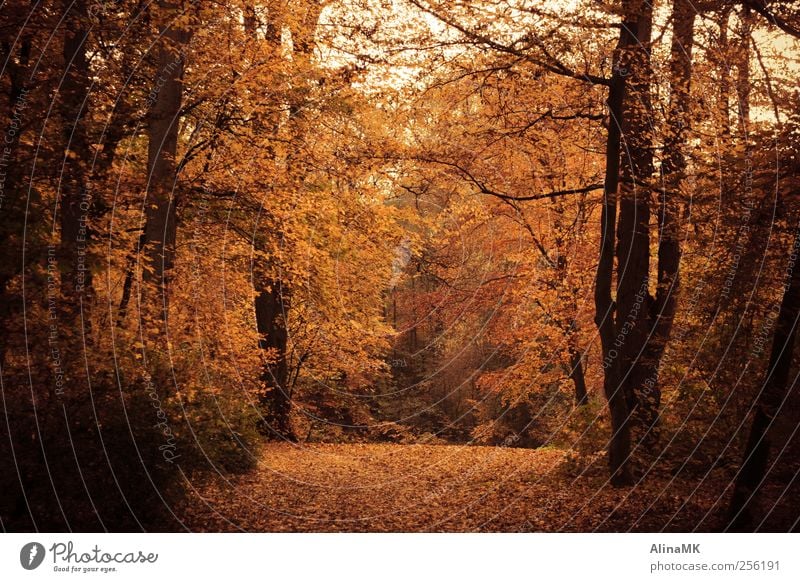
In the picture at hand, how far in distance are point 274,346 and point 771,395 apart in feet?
48.9

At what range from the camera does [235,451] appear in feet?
46.0

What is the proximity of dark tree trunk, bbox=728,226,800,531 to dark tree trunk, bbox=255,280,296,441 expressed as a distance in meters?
13.7

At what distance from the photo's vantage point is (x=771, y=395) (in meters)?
7.64

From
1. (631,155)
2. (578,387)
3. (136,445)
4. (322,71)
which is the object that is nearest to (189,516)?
(136,445)

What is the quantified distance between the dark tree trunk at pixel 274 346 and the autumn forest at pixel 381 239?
3.13 ft

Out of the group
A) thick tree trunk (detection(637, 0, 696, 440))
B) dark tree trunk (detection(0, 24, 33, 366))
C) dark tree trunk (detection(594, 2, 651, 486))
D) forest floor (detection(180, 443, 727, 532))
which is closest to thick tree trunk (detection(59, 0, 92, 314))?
dark tree trunk (detection(0, 24, 33, 366))

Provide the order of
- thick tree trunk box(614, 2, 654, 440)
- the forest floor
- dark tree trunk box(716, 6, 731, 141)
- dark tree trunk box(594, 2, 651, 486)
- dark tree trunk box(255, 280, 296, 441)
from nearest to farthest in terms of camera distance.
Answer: the forest floor, dark tree trunk box(716, 6, 731, 141), dark tree trunk box(594, 2, 651, 486), thick tree trunk box(614, 2, 654, 440), dark tree trunk box(255, 280, 296, 441)

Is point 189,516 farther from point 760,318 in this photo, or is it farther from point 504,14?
point 504,14

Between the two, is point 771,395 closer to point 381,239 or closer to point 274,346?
point 381,239

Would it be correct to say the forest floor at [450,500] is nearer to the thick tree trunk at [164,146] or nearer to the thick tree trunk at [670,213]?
the thick tree trunk at [670,213]

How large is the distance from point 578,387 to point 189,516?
11.3 metres

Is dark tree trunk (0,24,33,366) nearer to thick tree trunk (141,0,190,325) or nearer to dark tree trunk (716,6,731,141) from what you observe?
thick tree trunk (141,0,190,325)

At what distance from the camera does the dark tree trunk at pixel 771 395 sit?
24.8 ft

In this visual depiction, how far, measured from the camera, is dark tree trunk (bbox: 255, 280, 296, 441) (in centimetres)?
2048
